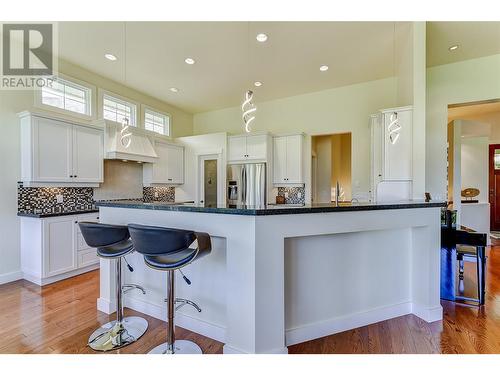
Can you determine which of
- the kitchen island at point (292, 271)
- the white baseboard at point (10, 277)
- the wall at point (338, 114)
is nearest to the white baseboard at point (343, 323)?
the kitchen island at point (292, 271)

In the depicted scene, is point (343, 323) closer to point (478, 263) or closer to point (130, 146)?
A: point (478, 263)

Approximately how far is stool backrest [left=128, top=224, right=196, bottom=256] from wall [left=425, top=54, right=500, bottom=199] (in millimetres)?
4300

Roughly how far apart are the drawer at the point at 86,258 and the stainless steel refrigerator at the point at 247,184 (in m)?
2.51

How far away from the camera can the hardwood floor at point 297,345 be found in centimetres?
190

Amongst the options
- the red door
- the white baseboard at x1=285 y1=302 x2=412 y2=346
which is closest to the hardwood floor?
the white baseboard at x1=285 y1=302 x2=412 y2=346

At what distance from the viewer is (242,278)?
1697mm

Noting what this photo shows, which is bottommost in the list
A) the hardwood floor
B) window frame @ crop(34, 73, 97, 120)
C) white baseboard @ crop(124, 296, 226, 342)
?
the hardwood floor

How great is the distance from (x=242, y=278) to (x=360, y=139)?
4.00 metres

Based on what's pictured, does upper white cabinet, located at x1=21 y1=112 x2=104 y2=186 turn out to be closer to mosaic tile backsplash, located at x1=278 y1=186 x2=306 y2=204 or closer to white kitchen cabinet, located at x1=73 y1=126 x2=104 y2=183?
white kitchen cabinet, located at x1=73 y1=126 x2=104 y2=183

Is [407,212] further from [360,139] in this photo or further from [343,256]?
[360,139]

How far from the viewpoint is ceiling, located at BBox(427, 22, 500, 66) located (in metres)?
3.03

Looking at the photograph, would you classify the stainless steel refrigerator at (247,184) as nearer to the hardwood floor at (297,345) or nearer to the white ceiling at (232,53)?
the white ceiling at (232,53)

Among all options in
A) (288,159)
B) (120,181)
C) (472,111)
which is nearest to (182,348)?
(120,181)

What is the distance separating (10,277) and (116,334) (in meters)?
2.49
